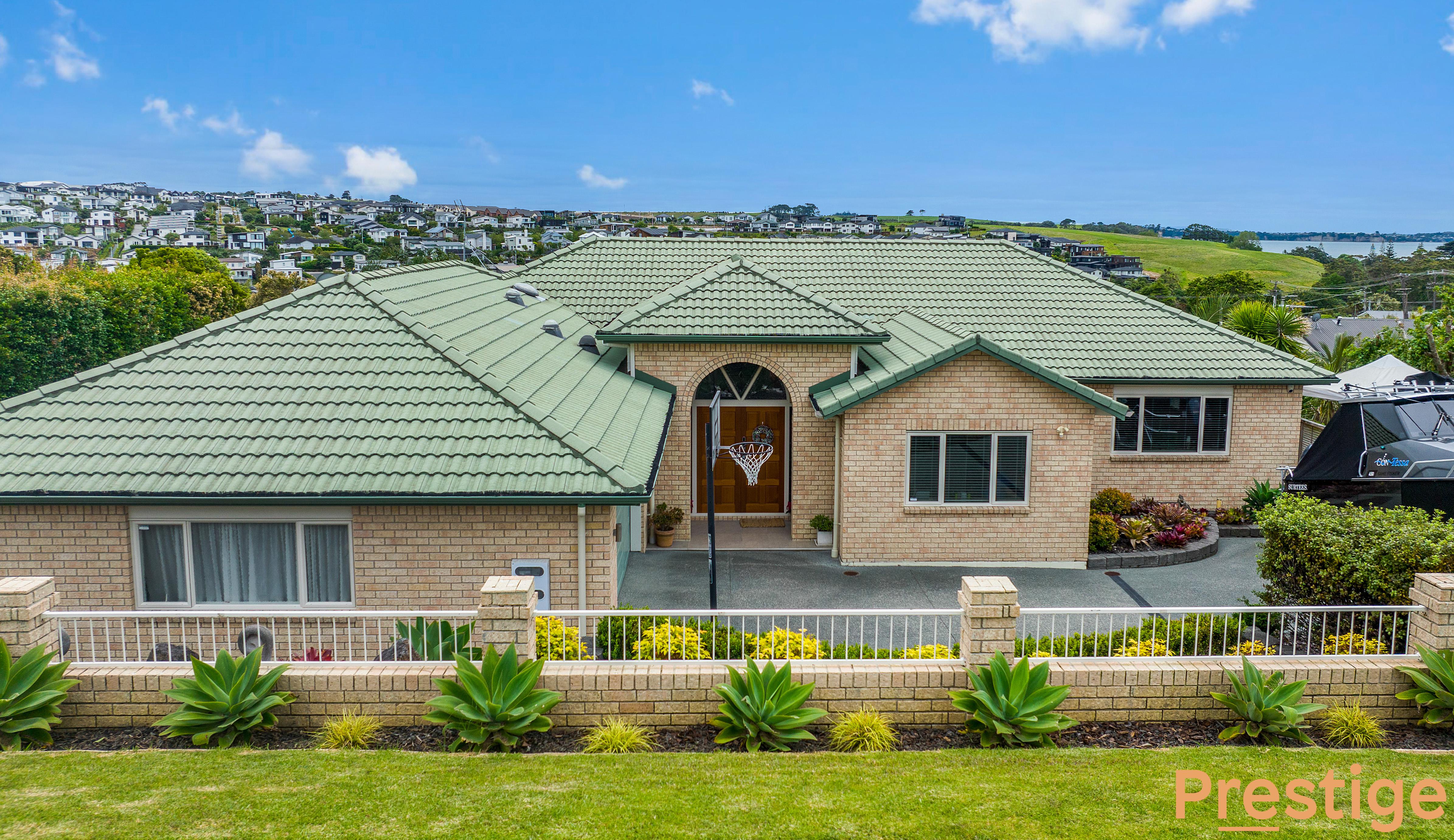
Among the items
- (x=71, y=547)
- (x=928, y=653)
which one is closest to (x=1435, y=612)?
(x=928, y=653)

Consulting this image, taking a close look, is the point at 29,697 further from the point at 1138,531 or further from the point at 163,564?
the point at 1138,531

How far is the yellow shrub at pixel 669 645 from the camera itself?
8.66 m

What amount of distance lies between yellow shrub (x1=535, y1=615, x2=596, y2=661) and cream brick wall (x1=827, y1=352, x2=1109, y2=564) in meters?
7.14

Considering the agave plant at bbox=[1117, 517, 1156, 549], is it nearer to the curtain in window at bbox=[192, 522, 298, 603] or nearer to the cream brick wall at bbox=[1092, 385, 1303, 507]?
the cream brick wall at bbox=[1092, 385, 1303, 507]

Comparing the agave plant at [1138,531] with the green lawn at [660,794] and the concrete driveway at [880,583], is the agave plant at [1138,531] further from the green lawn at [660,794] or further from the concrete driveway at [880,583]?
the green lawn at [660,794]

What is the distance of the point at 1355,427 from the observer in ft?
51.5

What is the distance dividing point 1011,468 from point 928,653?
6854 mm

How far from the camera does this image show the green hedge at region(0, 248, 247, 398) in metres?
24.0

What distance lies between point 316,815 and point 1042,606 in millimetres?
10305

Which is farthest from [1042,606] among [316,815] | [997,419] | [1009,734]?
[316,815]

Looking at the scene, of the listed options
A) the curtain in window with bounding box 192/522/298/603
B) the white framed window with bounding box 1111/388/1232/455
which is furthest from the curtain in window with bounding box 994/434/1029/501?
the curtain in window with bounding box 192/522/298/603

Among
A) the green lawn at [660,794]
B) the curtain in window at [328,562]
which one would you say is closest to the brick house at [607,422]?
the curtain in window at [328,562]

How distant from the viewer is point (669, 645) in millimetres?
8594

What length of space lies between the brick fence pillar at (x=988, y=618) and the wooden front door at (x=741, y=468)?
28.2 feet
